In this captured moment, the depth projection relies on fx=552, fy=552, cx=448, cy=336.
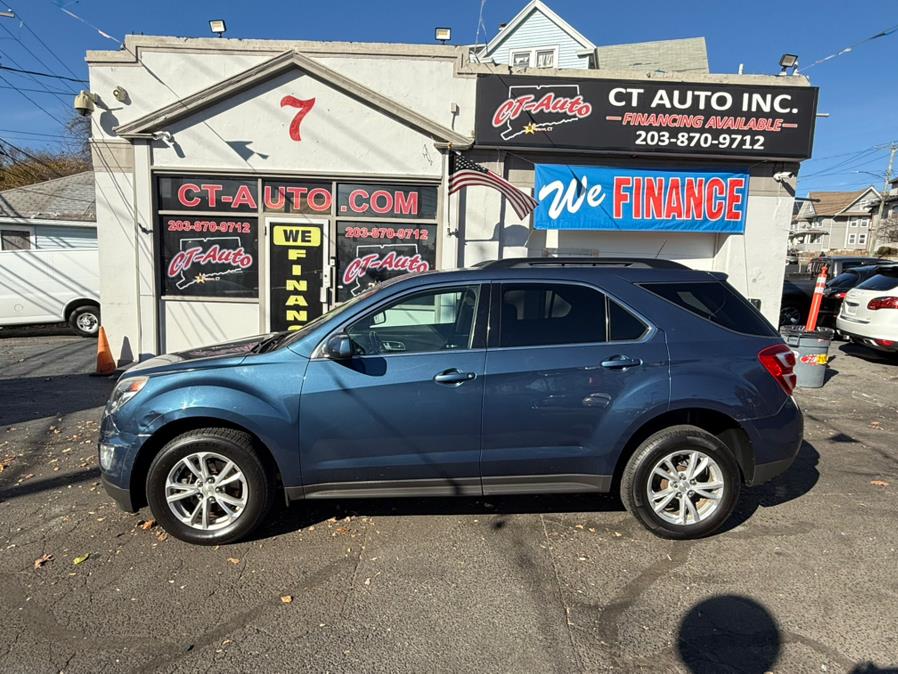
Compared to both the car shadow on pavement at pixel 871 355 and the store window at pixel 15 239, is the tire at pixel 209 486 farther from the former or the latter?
the store window at pixel 15 239

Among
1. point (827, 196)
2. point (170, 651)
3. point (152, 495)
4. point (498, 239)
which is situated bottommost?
point (170, 651)

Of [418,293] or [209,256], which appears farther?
[209,256]

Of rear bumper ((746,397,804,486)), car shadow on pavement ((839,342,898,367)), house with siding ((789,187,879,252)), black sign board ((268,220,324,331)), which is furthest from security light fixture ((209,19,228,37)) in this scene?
house with siding ((789,187,879,252))

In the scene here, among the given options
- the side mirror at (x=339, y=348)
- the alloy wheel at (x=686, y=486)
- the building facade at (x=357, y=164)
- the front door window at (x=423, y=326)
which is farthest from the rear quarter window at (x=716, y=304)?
the building facade at (x=357, y=164)

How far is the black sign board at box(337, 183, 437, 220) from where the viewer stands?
8875mm

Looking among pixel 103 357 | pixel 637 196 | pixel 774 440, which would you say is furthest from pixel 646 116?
pixel 103 357

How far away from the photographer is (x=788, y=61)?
8906 mm

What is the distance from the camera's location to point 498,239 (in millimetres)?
9023

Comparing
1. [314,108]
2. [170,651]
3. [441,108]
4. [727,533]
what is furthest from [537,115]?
[170,651]

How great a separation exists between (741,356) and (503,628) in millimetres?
2278

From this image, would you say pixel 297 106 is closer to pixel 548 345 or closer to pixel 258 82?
pixel 258 82

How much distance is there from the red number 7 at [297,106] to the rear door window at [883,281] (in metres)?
9.66

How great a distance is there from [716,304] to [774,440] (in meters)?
0.97

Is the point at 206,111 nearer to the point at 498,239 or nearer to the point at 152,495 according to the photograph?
the point at 498,239
